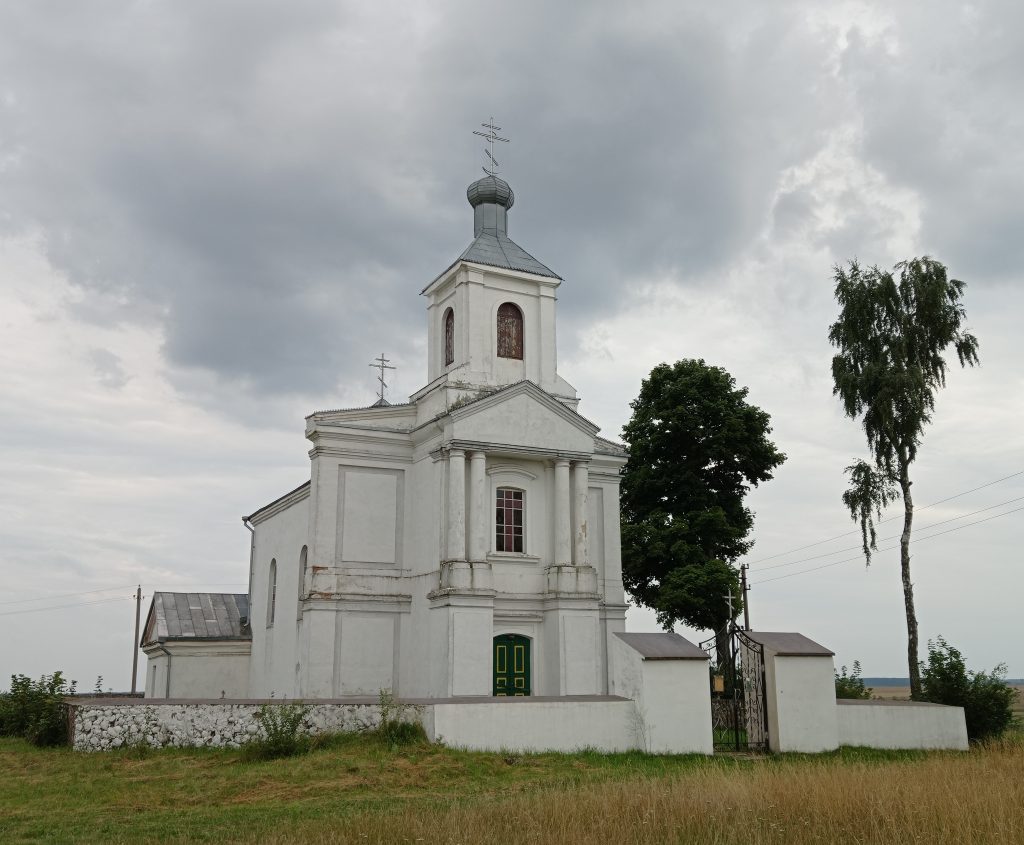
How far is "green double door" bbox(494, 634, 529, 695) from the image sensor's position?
80.4 feet

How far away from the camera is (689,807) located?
36.5 feet

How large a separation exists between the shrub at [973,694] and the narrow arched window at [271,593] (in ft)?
60.8

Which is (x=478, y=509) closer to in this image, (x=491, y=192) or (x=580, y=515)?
(x=580, y=515)

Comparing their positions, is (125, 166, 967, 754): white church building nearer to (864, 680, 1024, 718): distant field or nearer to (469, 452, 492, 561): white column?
(469, 452, 492, 561): white column

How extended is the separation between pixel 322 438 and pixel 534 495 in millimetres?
5744

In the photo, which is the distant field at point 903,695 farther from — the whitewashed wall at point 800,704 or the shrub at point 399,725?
the shrub at point 399,725

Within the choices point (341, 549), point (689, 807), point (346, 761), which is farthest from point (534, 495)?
point (689, 807)

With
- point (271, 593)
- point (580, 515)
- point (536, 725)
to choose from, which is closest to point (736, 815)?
point (536, 725)

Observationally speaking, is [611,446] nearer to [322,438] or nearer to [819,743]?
[322,438]

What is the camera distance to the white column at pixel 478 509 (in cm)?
2425

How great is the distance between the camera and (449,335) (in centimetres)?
2869

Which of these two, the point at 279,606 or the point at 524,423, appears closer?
the point at 524,423

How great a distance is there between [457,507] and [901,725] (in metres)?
11.0

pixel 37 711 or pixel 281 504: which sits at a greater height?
pixel 281 504
